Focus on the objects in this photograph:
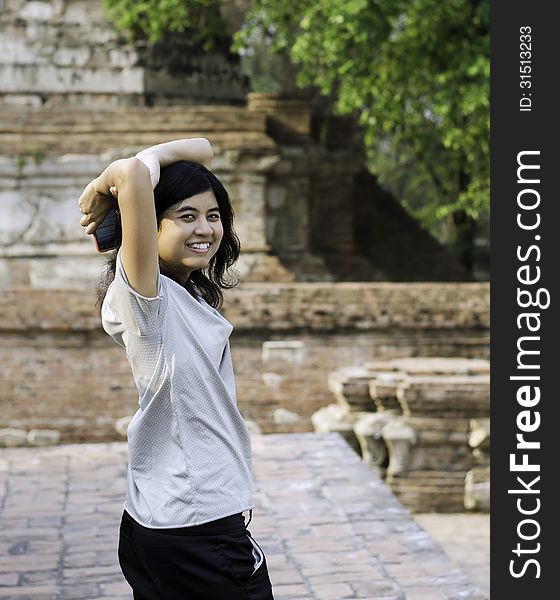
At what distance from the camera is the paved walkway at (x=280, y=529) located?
4.50 m

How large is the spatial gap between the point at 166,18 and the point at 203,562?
10.8m

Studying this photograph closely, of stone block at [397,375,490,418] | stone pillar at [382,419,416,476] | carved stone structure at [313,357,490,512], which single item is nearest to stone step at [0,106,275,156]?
carved stone structure at [313,357,490,512]

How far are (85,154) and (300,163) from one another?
2.68m

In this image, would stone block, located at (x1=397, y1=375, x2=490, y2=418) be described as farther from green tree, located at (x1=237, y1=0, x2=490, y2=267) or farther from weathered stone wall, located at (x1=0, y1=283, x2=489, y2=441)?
green tree, located at (x1=237, y1=0, x2=490, y2=267)

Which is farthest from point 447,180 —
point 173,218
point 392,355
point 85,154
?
point 173,218

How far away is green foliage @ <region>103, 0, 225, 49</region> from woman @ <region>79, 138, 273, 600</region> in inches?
400

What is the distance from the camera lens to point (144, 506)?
8.19 feet

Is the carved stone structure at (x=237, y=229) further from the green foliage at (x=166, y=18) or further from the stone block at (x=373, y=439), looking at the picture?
the green foliage at (x=166, y=18)

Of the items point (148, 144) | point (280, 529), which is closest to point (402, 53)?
point (148, 144)

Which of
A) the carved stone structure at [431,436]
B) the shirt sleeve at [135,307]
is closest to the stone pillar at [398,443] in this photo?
the carved stone structure at [431,436]

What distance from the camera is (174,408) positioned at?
8.06 feet

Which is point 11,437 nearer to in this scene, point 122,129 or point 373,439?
point 373,439

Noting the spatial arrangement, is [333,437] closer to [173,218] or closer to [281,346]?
[281,346]

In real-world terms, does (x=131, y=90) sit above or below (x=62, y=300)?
above
